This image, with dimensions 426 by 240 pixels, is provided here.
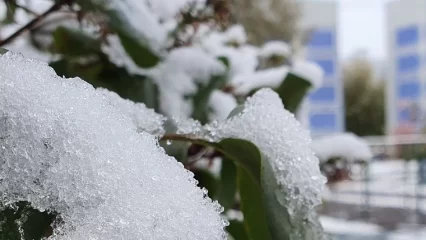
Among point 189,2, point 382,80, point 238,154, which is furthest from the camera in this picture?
point 382,80

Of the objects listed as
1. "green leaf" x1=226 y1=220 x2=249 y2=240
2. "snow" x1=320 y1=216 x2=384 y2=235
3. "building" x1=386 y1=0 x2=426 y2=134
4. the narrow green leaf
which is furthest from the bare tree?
the narrow green leaf

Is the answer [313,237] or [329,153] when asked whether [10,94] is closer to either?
[313,237]

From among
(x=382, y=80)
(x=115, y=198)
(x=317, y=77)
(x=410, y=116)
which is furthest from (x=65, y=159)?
(x=382, y=80)

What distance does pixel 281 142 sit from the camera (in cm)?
29

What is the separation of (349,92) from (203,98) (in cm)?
1292

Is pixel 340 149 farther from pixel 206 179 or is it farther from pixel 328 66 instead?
pixel 328 66

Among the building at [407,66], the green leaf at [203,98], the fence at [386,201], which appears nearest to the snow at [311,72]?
the green leaf at [203,98]

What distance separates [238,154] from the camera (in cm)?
29

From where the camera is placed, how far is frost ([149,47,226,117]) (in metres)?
0.48

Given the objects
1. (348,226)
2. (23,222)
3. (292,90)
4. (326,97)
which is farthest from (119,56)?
(326,97)

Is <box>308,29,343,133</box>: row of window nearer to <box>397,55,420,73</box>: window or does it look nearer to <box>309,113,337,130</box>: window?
<box>309,113,337,130</box>: window

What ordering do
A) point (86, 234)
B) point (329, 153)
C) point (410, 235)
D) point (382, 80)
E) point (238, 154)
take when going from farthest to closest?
point (382, 80)
point (410, 235)
point (329, 153)
point (238, 154)
point (86, 234)

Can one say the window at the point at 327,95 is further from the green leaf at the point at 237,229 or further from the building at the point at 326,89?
the green leaf at the point at 237,229

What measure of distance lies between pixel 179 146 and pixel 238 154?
5cm
